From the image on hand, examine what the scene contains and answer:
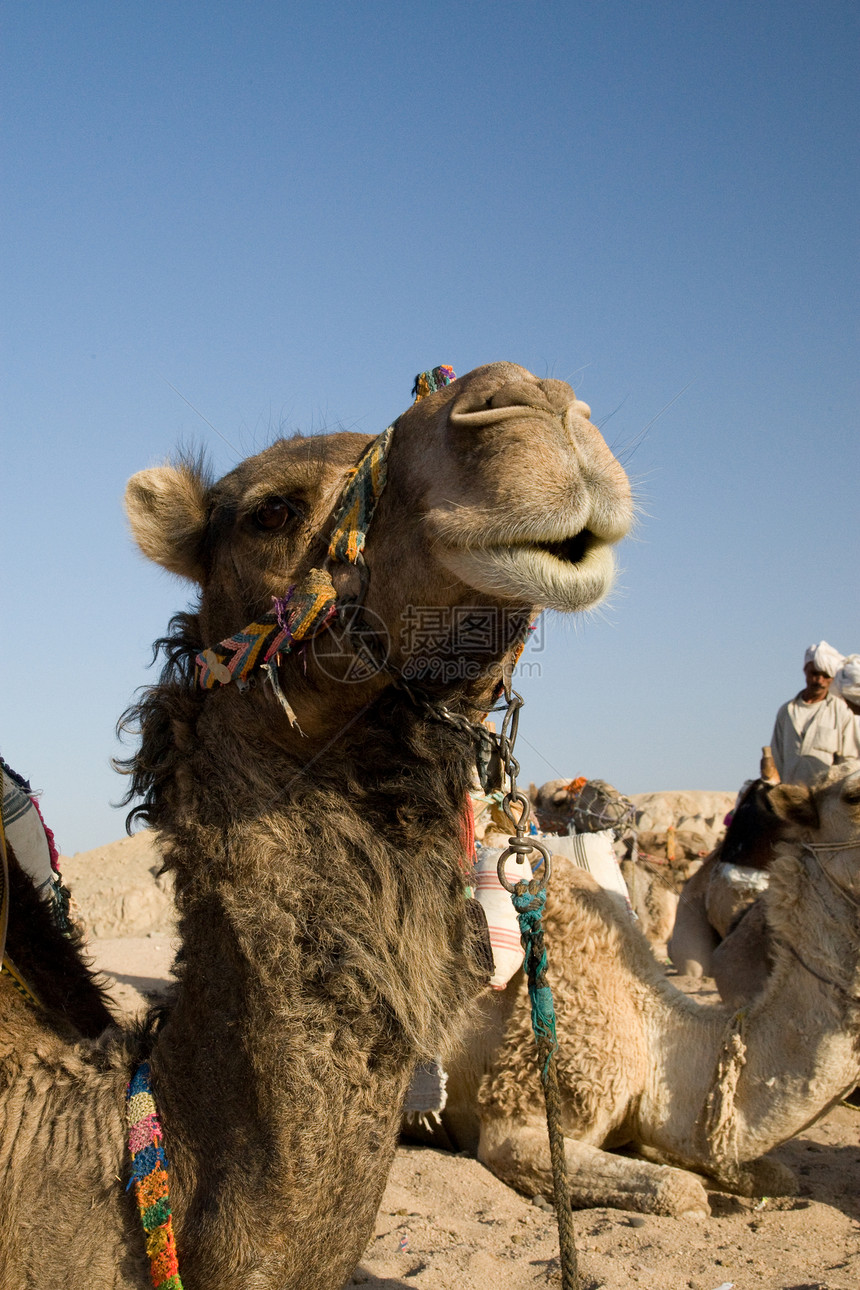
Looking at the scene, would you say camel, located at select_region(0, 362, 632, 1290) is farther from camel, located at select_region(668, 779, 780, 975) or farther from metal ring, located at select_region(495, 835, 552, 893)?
camel, located at select_region(668, 779, 780, 975)

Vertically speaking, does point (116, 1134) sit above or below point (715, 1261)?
above

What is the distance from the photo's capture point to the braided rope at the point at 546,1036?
84.1 inches

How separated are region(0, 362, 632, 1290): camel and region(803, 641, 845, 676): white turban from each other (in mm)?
6349

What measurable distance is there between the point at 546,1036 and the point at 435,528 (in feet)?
3.89

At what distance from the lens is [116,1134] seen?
2.01 metres

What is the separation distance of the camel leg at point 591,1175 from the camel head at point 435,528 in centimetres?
287

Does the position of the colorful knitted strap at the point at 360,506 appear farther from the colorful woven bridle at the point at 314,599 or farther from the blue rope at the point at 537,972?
the blue rope at the point at 537,972

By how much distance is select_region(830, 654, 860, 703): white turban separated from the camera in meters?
6.95

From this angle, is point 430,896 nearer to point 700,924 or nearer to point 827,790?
point 827,790

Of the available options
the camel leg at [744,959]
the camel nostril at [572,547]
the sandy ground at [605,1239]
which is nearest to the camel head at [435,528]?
the camel nostril at [572,547]

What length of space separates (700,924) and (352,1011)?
6589mm

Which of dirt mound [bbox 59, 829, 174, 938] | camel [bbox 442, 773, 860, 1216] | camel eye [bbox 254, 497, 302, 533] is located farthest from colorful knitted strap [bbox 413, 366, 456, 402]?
dirt mound [bbox 59, 829, 174, 938]

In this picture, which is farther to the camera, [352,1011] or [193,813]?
[193,813]

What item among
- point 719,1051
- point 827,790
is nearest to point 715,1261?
point 719,1051
